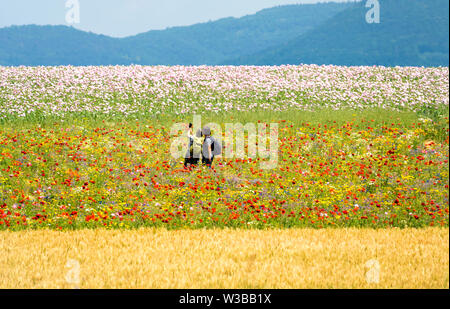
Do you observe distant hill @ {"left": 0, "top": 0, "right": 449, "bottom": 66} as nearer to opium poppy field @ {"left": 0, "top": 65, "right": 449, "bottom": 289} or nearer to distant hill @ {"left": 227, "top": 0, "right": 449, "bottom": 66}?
distant hill @ {"left": 227, "top": 0, "right": 449, "bottom": 66}

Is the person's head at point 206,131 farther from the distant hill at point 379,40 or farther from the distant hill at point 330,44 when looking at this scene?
the distant hill at point 379,40

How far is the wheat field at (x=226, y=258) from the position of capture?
7.00 m

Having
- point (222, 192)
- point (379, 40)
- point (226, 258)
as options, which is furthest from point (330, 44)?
point (226, 258)

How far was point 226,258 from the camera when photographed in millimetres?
8062

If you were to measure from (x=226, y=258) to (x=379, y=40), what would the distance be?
14057cm

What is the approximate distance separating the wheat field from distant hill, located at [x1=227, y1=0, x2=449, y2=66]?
113269mm

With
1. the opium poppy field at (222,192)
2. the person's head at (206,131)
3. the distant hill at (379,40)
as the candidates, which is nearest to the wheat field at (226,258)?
the opium poppy field at (222,192)

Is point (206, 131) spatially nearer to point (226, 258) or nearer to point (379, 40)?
point (226, 258)

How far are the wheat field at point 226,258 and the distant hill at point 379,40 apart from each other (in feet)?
372

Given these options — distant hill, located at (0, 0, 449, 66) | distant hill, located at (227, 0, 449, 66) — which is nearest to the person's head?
distant hill, located at (0, 0, 449, 66)

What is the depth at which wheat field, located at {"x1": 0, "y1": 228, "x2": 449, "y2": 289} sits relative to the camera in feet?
23.0
